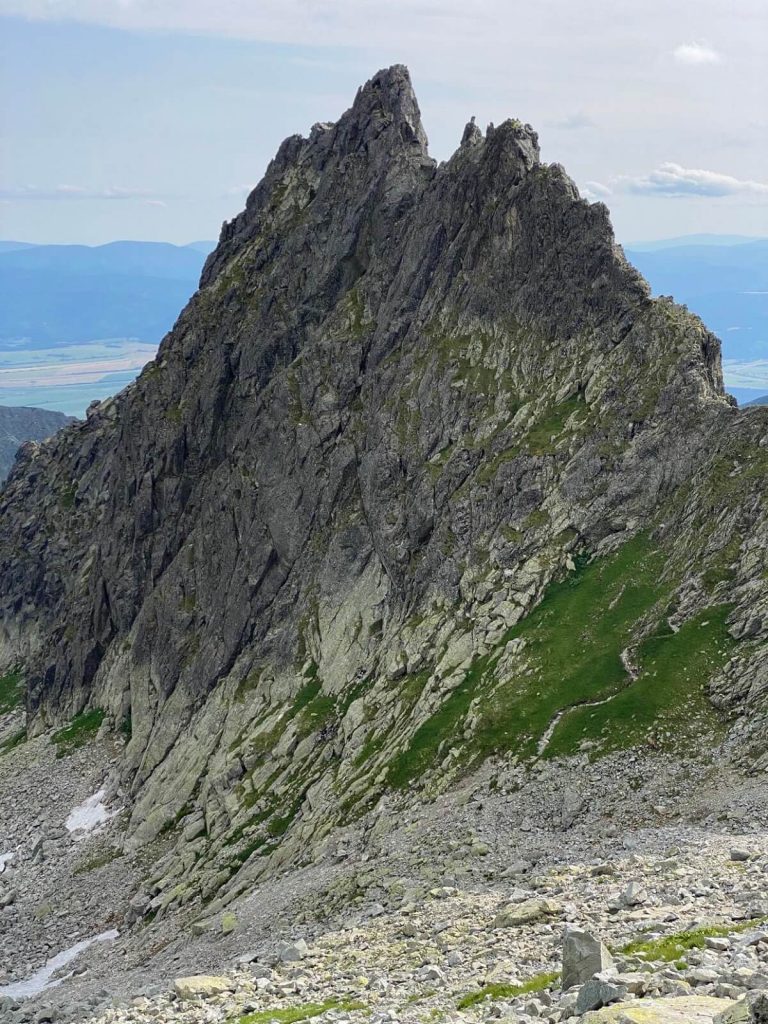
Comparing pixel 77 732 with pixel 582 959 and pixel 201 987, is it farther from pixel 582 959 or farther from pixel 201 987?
pixel 582 959

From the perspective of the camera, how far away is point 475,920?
1641 inches

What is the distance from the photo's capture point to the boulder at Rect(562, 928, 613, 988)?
1056 inches

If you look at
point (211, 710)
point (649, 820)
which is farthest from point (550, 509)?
point (211, 710)

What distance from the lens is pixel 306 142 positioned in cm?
13562


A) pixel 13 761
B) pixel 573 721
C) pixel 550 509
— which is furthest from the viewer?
pixel 13 761

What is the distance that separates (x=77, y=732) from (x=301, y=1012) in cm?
9960

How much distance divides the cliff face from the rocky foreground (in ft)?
16.2

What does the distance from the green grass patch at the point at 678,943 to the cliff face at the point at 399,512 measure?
31144 millimetres

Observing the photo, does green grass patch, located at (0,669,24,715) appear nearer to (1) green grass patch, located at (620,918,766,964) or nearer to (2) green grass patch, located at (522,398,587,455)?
(2) green grass patch, located at (522,398,587,455)

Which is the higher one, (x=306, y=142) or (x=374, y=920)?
(x=306, y=142)

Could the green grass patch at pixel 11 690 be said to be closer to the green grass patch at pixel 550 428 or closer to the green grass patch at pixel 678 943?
the green grass patch at pixel 550 428

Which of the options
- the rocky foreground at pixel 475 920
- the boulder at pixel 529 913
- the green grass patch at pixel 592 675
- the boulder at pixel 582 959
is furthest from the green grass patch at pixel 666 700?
the boulder at pixel 582 959

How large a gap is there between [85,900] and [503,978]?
69.2 meters

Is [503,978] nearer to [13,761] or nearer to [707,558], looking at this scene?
[707,558]
